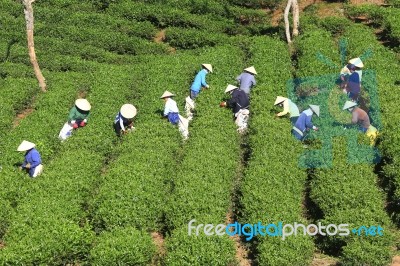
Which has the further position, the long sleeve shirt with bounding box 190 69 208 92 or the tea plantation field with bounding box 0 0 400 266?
the long sleeve shirt with bounding box 190 69 208 92

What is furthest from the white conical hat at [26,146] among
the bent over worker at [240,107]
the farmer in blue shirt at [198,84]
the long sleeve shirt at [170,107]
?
the bent over worker at [240,107]

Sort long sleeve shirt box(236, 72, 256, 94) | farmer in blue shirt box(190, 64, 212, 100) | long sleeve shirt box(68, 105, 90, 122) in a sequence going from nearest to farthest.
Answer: long sleeve shirt box(68, 105, 90, 122) < long sleeve shirt box(236, 72, 256, 94) < farmer in blue shirt box(190, 64, 212, 100)

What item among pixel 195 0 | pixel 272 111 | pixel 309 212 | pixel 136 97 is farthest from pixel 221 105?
pixel 195 0

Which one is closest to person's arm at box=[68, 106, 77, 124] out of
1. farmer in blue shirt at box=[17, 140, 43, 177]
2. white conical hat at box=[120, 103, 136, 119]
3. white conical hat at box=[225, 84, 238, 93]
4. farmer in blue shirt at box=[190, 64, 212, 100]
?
white conical hat at box=[120, 103, 136, 119]

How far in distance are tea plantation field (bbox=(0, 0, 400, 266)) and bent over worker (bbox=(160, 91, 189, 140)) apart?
308 millimetres

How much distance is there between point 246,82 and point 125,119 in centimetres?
378

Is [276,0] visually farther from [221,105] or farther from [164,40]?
[221,105]

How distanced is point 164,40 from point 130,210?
1244cm

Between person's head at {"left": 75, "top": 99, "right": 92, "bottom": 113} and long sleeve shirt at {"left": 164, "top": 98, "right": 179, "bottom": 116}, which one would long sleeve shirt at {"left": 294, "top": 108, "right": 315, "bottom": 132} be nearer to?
long sleeve shirt at {"left": 164, "top": 98, "right": 179, "bottom": 116}

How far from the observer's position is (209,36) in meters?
23.9

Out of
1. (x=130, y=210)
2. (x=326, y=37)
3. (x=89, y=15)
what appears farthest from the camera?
(x=89, y=15)

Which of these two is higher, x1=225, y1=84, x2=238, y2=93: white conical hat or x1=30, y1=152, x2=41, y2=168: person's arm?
x1=225, y1=84, x2=238, y2=93: white conical hat

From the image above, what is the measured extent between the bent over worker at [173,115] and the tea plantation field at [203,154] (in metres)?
0.31

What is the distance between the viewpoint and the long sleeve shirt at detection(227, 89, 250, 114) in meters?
17.4
